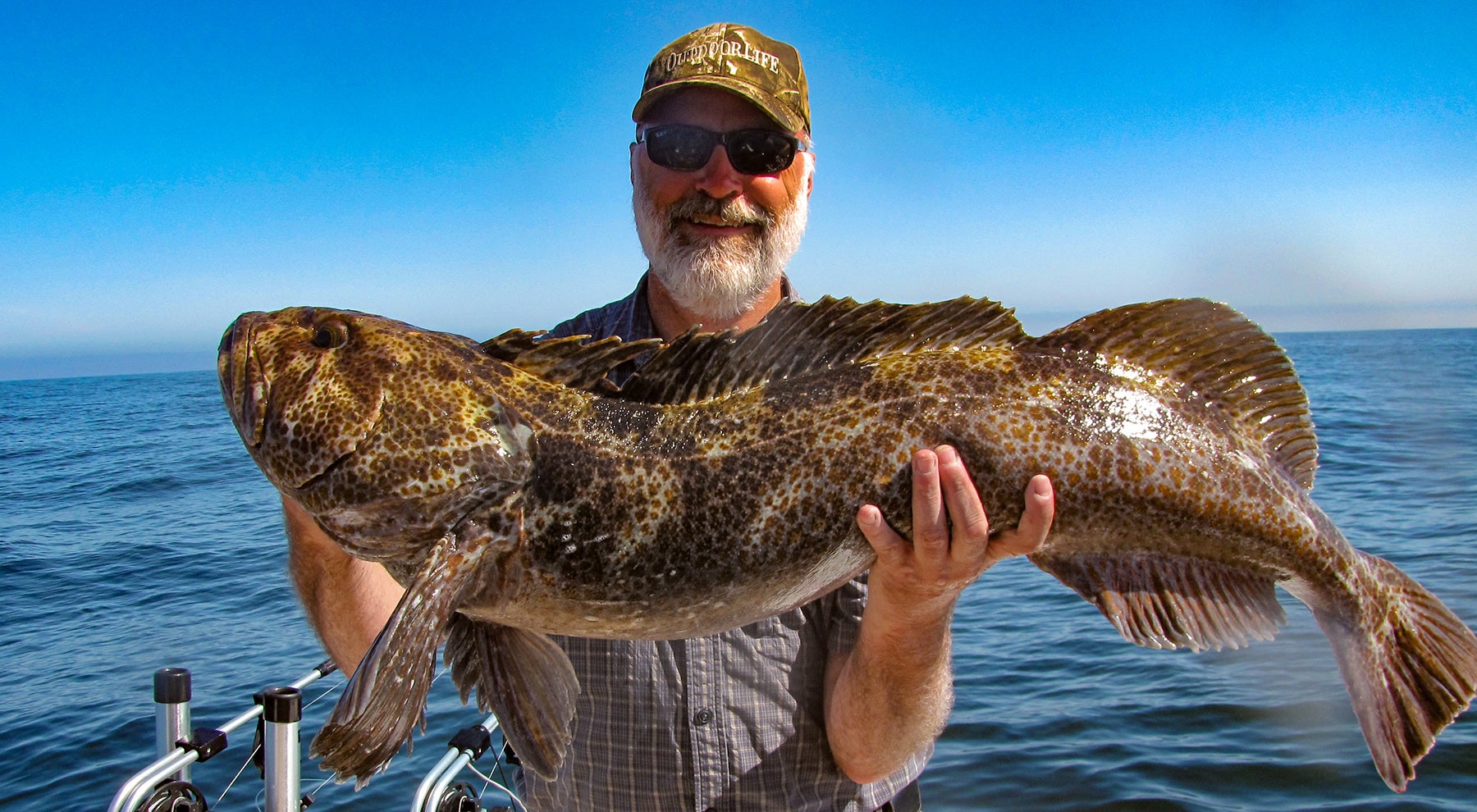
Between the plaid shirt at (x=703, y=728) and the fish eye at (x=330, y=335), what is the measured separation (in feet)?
3.32

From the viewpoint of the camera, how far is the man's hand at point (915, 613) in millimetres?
2650

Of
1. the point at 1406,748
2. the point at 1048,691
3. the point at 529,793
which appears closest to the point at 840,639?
the point at 529,793

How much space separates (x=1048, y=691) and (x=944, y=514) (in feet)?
26.4

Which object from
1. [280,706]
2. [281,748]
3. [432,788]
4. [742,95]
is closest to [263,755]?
[281,748]

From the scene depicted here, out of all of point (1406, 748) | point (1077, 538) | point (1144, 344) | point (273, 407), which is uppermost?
point (1144, 344)

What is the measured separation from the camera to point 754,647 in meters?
3.51

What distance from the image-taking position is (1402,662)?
288cm

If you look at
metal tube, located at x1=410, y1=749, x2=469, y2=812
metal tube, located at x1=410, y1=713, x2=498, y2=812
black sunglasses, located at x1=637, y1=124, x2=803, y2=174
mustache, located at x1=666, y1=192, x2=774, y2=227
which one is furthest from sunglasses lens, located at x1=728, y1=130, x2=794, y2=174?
metal tube, located at x1=410, y1=749, x2=469, y2=812

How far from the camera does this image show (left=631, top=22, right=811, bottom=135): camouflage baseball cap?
4008mm

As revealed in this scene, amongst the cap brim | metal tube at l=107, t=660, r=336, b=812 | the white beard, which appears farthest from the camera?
metal tube at l=107, t=660, r=336, b=812

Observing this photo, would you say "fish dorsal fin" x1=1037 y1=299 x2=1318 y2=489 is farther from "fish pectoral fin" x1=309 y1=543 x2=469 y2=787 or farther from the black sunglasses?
"fish pectoral fin" x1=309 y1=543 x2=469 y2=787

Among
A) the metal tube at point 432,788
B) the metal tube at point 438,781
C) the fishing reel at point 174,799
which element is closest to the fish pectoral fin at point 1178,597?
the metal tube at point 438,781

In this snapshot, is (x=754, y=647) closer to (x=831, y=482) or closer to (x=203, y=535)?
(x=831, y=482)

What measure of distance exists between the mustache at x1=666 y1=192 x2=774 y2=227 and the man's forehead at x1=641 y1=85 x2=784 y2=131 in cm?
32
